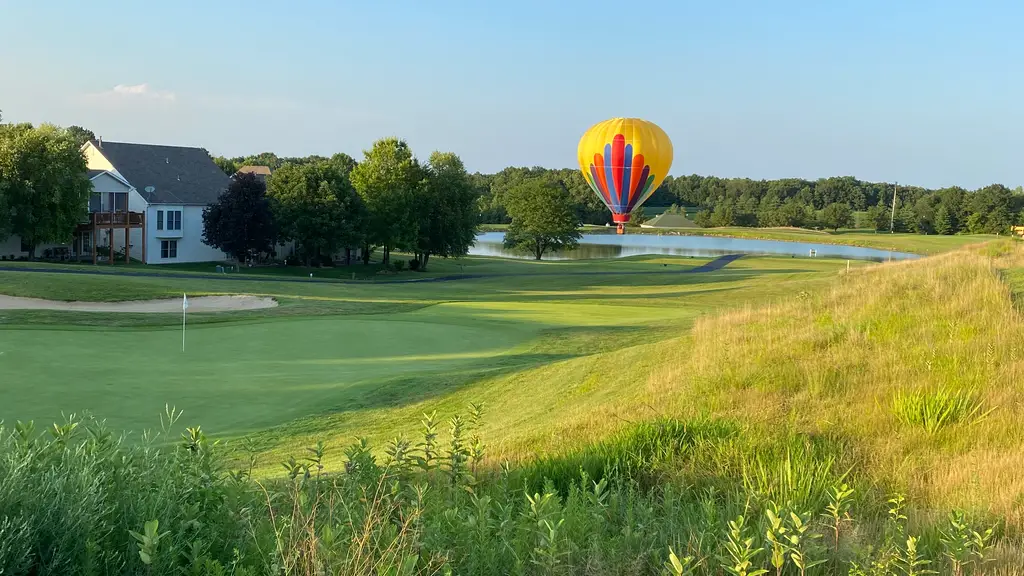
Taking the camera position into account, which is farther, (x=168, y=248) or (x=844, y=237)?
(x=844, y=237)

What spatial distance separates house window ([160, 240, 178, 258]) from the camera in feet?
185

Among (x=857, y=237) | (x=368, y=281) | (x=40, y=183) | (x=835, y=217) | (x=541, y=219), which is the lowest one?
(x=368, y=281)

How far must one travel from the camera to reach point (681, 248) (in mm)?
110125

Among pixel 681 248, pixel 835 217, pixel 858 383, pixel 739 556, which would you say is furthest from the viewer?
pixel 835 217

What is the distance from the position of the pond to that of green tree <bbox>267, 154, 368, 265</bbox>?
3694 centimetres

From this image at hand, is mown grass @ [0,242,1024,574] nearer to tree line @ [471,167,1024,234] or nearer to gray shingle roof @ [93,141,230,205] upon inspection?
gray shingle roof @ [93,141,230,205]

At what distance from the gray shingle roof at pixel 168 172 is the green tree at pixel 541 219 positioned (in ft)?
129

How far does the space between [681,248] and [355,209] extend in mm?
62522

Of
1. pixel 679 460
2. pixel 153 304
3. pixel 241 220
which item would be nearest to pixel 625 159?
pixel 241 220

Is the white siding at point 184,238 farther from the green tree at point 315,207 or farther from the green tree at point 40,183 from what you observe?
Result: the green tree at point 40,183

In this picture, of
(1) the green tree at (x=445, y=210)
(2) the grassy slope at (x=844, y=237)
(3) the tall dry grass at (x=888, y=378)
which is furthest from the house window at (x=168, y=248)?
(2) the grassy slope at (x=844, y=237)

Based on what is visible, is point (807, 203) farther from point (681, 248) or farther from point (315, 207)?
point (315, 207)

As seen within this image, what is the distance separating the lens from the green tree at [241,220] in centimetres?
5353

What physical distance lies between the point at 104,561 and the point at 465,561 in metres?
1.87
